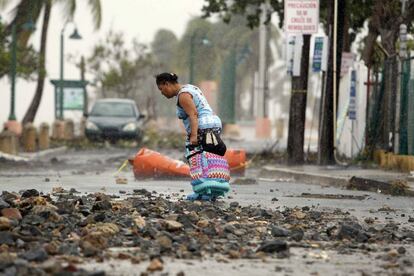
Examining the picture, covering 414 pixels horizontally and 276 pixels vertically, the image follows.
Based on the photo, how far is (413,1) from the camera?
2916 centimetres

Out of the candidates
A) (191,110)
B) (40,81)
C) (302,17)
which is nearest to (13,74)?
(40,81)

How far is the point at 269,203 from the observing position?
49.5 feet

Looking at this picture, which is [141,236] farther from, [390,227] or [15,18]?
[15,18]

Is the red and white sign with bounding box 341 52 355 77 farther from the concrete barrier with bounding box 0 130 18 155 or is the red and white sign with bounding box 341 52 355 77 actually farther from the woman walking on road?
the woman walking on road

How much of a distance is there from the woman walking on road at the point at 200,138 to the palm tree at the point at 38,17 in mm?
26878

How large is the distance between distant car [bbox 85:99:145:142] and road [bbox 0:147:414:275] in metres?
7.15

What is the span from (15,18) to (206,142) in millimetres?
28140

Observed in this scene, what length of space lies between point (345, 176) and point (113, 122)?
2068 centimetres

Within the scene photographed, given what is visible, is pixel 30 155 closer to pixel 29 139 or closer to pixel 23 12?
pixel 29 139

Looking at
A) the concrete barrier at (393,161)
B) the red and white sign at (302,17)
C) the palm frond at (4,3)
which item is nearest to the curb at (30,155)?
the palm frond at (4,3)

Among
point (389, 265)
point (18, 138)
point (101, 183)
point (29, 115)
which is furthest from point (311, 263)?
point (29, 115)

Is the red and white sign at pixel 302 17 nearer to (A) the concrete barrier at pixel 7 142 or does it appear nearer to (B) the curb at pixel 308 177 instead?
(B) the curb at pixel 308 177

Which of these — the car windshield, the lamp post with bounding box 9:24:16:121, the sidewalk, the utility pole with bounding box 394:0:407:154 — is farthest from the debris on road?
the car windshield

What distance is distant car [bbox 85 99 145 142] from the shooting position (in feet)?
134
